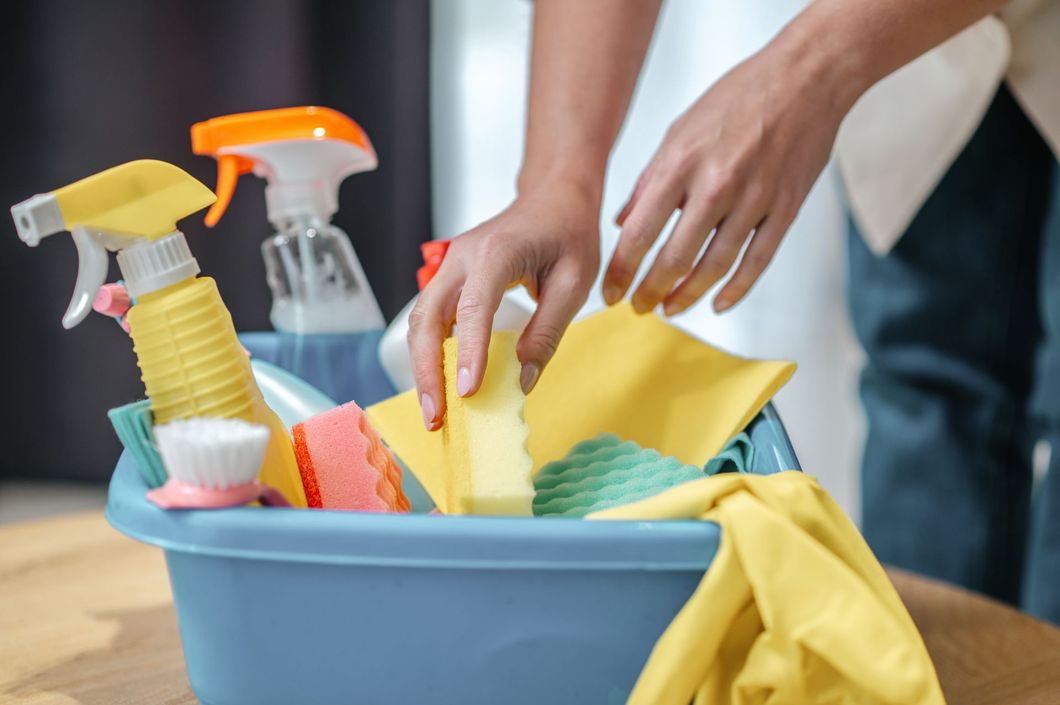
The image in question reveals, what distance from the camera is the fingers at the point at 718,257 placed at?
56 centimetres

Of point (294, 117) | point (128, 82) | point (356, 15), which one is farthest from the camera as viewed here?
point (356, 15)

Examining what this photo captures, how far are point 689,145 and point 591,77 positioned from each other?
141 mm

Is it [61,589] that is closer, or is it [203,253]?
[61,589]

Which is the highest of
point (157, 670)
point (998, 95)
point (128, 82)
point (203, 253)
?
point (998, 95)

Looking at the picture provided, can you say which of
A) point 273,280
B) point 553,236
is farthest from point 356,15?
point 553,236

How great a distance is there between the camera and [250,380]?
0.40 meters

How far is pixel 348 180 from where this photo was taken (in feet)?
4.79

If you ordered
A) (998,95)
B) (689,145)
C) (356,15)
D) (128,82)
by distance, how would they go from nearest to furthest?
(689,145) → (998,95) → (128,82) → (356,15)

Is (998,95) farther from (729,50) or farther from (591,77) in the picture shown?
(729,50)

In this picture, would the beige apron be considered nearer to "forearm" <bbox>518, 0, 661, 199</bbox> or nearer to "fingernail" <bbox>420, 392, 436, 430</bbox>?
"forearm" <bbox>518, 0, 661, 199</bbox>

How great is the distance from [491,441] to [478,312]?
67 mm

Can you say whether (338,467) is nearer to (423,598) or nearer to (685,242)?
(423,598)

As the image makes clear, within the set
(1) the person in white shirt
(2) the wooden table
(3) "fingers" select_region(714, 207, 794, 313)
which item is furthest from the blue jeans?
(3) "fingers" select_region(714, 207, 794, 313)

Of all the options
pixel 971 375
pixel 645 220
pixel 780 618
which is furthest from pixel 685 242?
pixel 971 375
